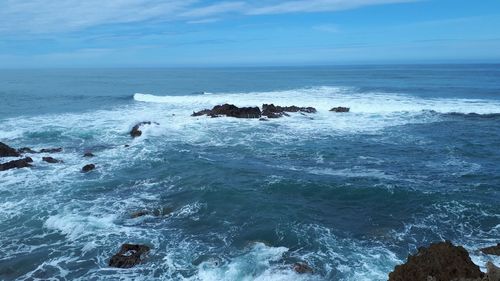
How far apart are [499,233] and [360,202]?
488 cm

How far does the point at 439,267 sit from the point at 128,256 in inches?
340

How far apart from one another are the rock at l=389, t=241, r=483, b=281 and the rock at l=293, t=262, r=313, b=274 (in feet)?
9.37

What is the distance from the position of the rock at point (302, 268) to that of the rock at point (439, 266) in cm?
286

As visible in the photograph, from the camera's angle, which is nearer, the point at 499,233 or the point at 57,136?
the point at 499,233

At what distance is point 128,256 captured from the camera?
1324 centimetres

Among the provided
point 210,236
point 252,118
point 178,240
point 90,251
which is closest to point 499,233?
point 210,236

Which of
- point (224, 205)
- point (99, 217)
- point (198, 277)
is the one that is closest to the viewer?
point (198, 277)

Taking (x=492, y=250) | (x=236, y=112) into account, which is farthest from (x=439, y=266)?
(x=236, y=112)

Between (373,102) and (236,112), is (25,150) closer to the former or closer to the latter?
(236,112)

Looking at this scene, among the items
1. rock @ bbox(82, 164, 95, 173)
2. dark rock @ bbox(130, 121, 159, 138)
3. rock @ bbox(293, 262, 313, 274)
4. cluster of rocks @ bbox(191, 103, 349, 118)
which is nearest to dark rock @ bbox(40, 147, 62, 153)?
dark rock @ bbox(130, 121, 159, 138)

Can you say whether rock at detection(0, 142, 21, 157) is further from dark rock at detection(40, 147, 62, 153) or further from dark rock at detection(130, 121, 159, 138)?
dark rock at detection(130, 121, 159, 138)

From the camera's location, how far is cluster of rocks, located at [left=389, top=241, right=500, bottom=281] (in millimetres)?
9523

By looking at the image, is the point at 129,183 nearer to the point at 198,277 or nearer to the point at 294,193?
the point at 294,193

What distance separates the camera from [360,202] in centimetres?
1742
